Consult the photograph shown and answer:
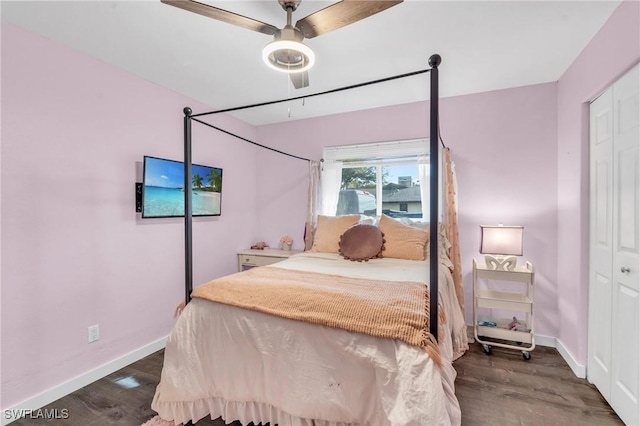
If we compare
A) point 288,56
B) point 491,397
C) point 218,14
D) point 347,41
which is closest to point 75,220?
point 218,14

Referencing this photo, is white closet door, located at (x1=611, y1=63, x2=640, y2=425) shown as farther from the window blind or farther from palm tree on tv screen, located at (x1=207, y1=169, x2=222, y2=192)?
palm tree on tv screen, located at (x1=207, y1=169, x2=222, y2=192)

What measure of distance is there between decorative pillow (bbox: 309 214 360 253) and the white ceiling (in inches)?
52.4

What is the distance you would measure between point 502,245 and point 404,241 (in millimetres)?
833

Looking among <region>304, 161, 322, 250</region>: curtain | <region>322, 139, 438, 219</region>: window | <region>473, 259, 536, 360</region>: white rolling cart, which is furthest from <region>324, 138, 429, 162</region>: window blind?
<region>473, 259, 536, 360</region>: white rolling cart

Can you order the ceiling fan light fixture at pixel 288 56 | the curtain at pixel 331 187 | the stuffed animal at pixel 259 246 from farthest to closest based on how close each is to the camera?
the stuffed animal at pixel 259 246
the curtain at pixel 331 187
the ceiling fan light fixture at pixel 288 56

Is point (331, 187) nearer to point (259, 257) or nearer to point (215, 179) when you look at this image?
point (259, 257)

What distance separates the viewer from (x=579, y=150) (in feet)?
7.19

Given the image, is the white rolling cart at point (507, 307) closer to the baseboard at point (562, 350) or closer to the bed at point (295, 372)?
the baseboard at point (562, 350)

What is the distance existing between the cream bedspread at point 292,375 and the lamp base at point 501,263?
3.25ft

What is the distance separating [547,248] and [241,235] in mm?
3352

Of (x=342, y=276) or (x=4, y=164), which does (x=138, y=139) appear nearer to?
(x=4, y=164)

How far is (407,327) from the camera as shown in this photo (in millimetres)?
1229

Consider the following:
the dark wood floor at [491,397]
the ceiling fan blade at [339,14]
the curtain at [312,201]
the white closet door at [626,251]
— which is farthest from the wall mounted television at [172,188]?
the white closet door at [626,251]

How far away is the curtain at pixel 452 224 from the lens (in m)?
2.60
